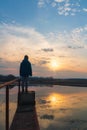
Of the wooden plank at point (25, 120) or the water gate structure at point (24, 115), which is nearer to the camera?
the water gate structure at point (24, 115)

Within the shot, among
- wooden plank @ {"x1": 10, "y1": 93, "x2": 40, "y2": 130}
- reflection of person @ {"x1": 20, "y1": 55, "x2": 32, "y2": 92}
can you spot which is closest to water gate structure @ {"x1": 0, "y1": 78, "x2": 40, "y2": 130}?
wooden plank @ {"x1": 10, "y1": 93, "x2": 40, "y2": 130}

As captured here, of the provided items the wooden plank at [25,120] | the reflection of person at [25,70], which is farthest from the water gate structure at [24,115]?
Answer: the reflection of person at [25,70]

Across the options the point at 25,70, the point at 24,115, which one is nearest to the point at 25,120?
the point at 24,115

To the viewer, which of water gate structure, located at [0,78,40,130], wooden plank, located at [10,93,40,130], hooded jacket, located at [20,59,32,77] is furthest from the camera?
hooded jacket, located at [20,59,32,77]

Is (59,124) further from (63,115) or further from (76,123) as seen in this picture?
(63,115)

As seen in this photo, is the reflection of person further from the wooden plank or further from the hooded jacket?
the wooden plank

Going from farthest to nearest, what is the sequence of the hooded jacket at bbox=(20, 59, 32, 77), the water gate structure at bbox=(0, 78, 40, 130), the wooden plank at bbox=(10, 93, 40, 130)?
the hooded jacket at bbox=(20, 59, 32, 77), the wooden plank at bbox=(10, 93, 40, 130), the water gate structure at bbox=(0, 78, 40, 130)

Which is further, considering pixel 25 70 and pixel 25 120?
pixel 25 70

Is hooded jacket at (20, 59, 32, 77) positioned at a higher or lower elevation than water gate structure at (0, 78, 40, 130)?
higher

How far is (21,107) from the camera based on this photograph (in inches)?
521

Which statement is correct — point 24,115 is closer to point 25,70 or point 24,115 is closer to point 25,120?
point 25,120

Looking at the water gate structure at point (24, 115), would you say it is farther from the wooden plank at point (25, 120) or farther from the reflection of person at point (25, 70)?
the reflection of person at point (25, 70)

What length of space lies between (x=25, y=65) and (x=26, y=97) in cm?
204

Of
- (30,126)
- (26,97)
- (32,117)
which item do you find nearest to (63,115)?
(26,97)
